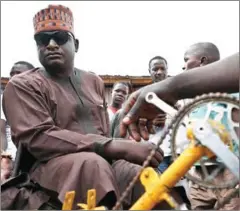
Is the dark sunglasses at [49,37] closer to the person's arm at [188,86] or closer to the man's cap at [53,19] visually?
the man's cap at [53,19]

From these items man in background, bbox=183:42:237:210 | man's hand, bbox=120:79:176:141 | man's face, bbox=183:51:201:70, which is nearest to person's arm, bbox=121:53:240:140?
man's hand, bbox=120:79:176:141

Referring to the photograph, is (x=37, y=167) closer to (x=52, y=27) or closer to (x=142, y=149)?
(x=142, y=149)

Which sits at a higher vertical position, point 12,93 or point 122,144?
point 12,93

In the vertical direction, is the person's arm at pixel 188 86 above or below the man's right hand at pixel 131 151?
above

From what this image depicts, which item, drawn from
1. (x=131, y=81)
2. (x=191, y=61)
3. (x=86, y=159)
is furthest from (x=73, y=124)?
(x=131, y=81)

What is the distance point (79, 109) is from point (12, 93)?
0.39 metres

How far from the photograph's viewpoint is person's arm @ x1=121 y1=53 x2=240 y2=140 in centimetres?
192

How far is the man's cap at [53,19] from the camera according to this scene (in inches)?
121

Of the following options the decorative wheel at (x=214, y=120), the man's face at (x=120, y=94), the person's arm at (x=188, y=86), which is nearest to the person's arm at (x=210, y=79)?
the person's arm at (x=188, y=86)

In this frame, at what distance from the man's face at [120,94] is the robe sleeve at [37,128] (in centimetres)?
281

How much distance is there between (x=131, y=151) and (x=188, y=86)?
772mm

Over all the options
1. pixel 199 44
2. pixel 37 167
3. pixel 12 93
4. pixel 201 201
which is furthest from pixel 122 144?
pixel 199 44

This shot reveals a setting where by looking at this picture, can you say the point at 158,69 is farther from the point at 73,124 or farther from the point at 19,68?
the point at 73,124

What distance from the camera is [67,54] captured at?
10.2 feet
